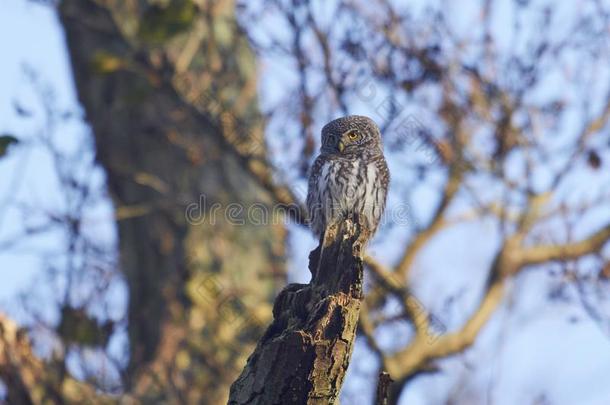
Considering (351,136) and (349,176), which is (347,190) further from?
(351,136)

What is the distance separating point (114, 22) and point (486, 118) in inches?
138

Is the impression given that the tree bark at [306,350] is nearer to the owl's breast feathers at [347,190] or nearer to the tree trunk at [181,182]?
the owl's breast feathers at [347,190]

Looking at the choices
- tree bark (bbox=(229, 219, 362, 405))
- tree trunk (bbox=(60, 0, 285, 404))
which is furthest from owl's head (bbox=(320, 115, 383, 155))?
tree bark (bbox=(229, 219, 362, 405))

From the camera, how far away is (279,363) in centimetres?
412

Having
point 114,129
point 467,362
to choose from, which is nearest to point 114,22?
point 114,129

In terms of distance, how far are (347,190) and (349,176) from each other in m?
0.11

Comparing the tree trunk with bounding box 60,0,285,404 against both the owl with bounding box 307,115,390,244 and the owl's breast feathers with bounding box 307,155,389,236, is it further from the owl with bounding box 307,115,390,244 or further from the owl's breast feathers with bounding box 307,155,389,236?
the owl's breast feathers with bounding box 307,155,389,236

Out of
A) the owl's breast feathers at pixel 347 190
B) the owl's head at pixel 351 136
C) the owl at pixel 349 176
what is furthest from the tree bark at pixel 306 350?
the owl's head at pixel 351 136

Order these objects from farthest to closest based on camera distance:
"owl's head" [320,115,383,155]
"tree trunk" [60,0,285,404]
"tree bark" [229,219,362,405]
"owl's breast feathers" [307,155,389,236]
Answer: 1. "tree trunk" [60,0,285,404]
2. "owl's head" [320,115,383,155]
3. "owl's breast feathers" [307,155,389,236]
4. "tree bark" [229,219,362,405]

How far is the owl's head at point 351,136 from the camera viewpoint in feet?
24.0

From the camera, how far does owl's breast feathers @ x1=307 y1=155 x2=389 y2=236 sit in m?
6.91

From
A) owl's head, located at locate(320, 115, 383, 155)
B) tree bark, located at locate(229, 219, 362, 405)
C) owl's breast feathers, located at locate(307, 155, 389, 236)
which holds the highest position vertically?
owl's head, located at locate(320, 115, 383, 155)

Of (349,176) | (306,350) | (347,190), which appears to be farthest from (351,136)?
(306,350)

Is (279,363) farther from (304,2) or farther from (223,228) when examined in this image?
(223,228)
